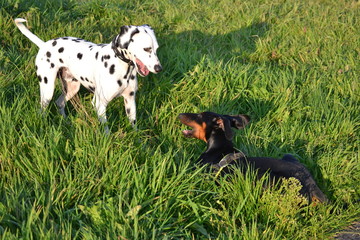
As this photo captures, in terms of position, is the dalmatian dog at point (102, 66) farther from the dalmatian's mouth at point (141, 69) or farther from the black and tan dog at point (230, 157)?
the black and tan dog at point (230, 157)

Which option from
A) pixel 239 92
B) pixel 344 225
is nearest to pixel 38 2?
pixel 239 92

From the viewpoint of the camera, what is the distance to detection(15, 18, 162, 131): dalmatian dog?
4695 millimetres

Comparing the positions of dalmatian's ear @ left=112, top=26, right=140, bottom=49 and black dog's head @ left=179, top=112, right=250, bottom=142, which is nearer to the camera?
black dog's head @ left=179, top=112, right=250, bottom=142

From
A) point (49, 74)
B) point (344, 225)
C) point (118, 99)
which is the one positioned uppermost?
point (49, 74)

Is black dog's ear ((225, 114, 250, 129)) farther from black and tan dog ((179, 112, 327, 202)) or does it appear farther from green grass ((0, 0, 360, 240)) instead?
green grass ((0, 0, 360, 240))

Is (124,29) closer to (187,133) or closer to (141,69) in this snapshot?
(141,69)

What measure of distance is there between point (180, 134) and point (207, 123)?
38 centimetres

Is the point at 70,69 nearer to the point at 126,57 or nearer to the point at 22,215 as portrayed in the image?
the point at 126,57

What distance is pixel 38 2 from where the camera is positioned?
7.43 m

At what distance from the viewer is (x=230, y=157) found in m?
4.18

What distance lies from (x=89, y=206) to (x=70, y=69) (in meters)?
2.31

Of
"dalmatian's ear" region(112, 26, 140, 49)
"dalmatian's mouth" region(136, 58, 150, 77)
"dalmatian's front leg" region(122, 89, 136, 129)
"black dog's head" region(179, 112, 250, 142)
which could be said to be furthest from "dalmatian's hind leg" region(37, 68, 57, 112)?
"black dog's head" region(179, 112, 250, 142)

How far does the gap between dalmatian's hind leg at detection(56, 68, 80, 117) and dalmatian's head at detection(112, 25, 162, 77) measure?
897 mm

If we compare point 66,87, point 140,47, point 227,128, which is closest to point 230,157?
point 227,128
